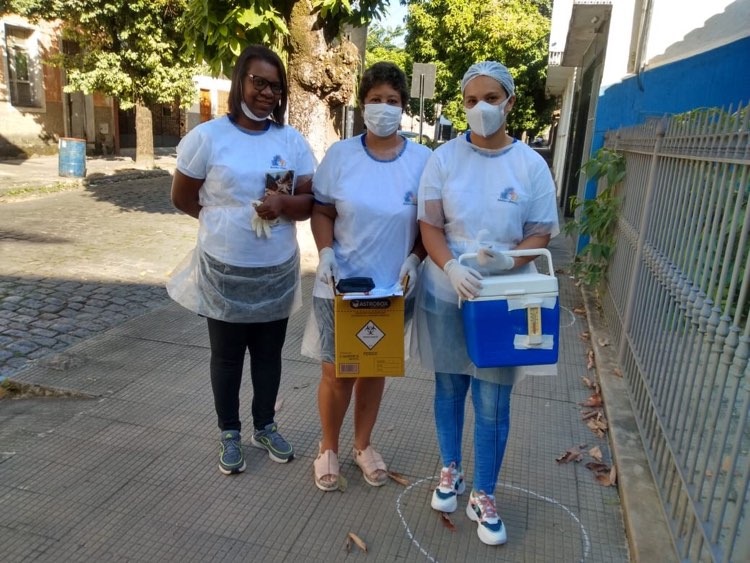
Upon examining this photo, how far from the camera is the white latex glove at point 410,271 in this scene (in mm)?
2639

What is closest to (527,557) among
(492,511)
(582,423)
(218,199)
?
(492,511)

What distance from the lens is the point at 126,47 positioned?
46.2ft

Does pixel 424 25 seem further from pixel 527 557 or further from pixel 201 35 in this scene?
pixel 527 557

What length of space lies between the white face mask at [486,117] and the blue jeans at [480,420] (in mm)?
1017

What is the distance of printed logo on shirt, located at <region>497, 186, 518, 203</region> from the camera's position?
2447mm

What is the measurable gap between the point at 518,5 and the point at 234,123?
20246 millimetres

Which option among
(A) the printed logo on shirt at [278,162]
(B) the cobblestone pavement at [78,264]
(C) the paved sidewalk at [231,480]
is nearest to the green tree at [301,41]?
(B) the cobblestone pavement at [78,264]

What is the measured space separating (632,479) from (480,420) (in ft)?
3.33

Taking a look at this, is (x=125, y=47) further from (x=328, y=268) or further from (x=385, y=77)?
(x=328, y=268)

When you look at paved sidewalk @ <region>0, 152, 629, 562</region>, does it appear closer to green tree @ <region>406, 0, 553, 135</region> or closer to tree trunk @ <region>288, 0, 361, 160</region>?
tree trunk @ <region>288, 0, 361, 160</region>

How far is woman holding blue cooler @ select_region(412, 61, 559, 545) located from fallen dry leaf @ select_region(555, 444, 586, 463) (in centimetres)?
82

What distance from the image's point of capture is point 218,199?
2793mm

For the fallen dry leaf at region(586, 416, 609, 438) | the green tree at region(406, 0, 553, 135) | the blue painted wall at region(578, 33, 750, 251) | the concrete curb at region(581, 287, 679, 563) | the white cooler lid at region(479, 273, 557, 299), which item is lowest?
the fallen dry leaf at region(586, 416, 609, 438)

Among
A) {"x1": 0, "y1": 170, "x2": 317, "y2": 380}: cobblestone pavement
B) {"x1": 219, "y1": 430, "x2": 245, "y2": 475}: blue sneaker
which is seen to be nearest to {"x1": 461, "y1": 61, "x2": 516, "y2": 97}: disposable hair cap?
{"x1": 219, "y1": 430, "x2": 245, "y2": 475}: blue sneaker
